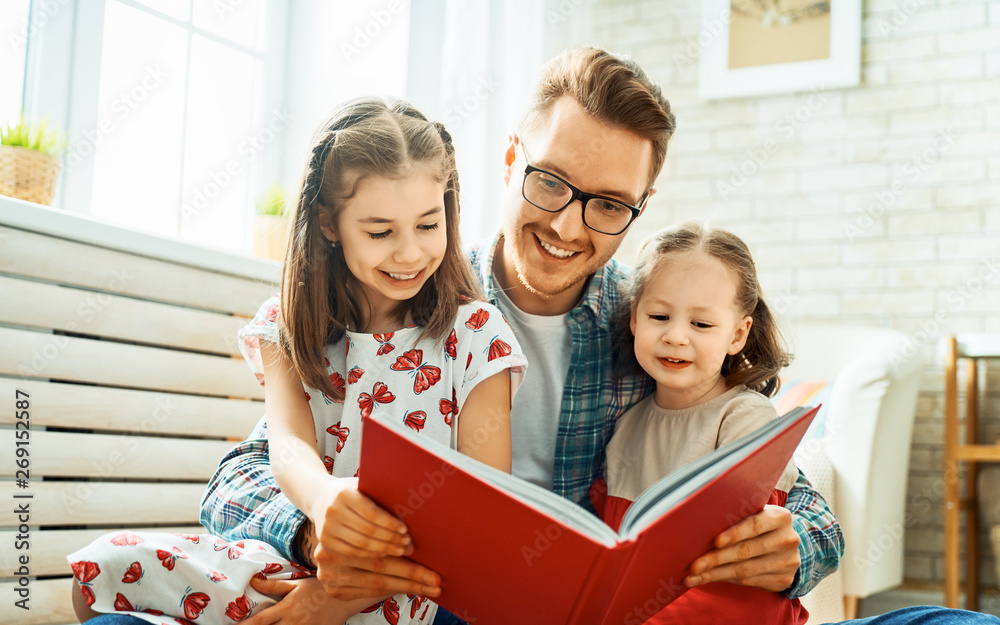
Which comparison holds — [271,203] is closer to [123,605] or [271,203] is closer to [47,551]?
[47,551]

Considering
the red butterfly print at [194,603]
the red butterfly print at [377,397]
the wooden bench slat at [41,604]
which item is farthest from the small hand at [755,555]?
the wooden bench slat at [41,604]

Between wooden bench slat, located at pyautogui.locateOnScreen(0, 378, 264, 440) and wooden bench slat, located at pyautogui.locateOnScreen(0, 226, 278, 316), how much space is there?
0.20 meters

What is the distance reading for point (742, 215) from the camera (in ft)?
10.3

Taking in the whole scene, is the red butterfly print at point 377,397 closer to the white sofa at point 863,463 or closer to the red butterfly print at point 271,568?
the red butterfly print at point 271,568

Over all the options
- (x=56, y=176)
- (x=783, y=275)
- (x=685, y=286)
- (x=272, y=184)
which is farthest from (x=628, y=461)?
(x=783, y=275)

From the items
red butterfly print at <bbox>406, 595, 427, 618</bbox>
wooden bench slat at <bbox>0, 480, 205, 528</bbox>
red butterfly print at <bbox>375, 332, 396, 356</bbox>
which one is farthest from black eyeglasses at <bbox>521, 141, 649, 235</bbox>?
wooden bench slat at <bbox>0, 480, 205, 528</bbox>

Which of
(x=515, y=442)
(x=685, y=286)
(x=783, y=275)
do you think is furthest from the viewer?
(x=783, y=275)

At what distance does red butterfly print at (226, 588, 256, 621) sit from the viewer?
37.3 inches

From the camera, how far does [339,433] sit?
1.11 metres

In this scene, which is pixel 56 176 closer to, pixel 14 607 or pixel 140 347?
pixel 140 347

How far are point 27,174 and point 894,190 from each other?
2.70 m

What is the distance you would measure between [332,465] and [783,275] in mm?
2374

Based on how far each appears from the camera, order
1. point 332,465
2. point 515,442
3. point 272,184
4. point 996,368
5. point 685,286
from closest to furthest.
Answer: point 332,465 → point 685,286 → point 515,442 → point 272,184 → point 996,368

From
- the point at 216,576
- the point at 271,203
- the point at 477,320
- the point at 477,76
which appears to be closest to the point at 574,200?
the point at 477,320
